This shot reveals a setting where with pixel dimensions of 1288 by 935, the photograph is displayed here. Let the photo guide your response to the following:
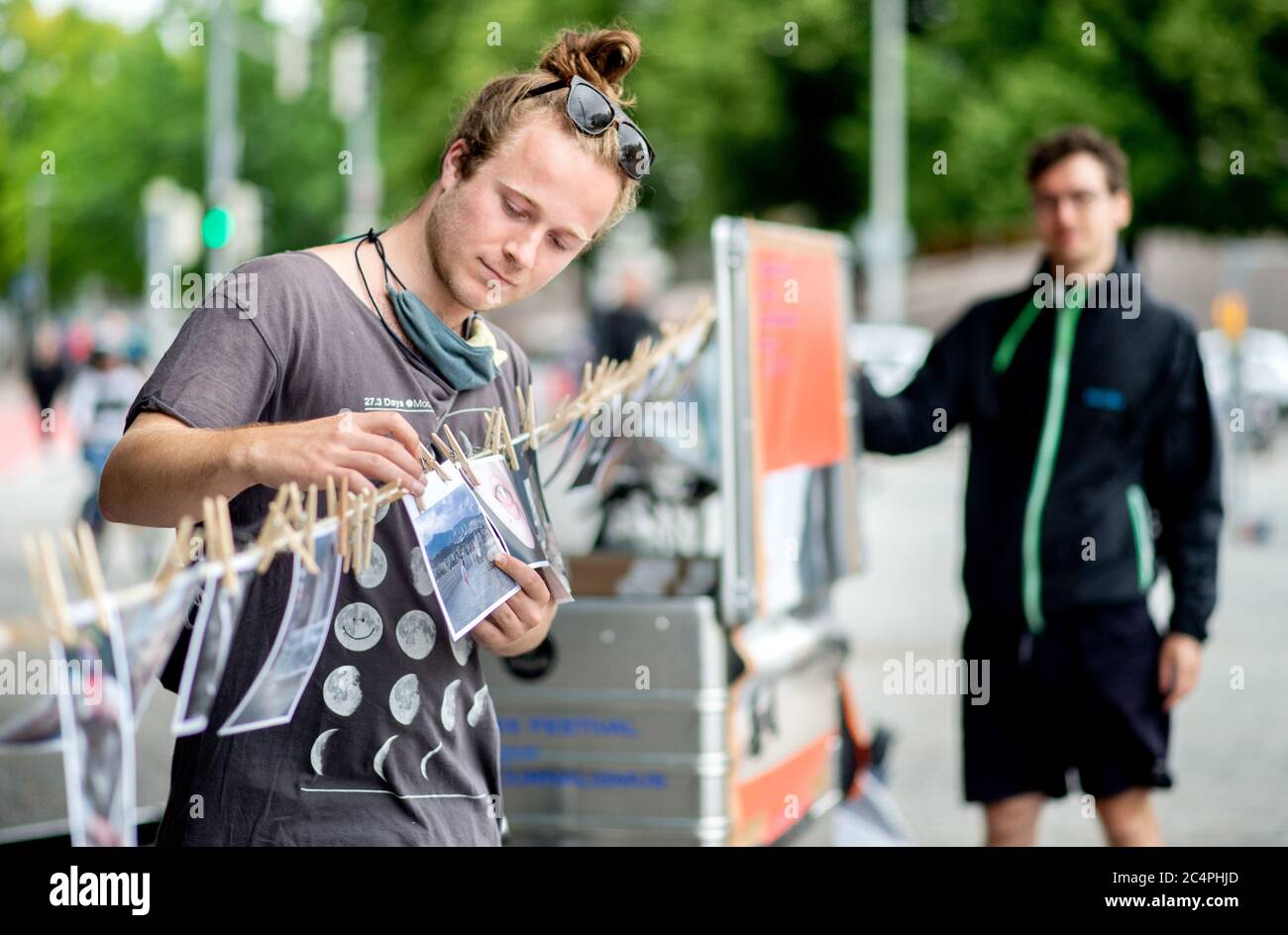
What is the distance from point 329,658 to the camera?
1981 mm

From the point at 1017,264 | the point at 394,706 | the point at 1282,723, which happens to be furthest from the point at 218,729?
the point at 1017,264

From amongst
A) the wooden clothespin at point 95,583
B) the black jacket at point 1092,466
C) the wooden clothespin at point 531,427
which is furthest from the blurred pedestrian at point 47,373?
the wooden clothespin at point 95,583

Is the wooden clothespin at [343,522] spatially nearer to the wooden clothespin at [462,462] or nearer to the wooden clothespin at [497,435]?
the wooden clothespin at [462,462]

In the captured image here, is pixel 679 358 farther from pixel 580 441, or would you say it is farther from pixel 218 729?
pixel 218 729

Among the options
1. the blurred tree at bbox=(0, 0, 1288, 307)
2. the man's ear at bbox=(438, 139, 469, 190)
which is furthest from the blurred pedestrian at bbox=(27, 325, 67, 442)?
the man's ear at bbox=(438, 139, 469, 190)

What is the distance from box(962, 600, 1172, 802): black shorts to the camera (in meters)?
3.81

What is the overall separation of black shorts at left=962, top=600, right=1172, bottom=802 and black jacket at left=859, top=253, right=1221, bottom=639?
6cm

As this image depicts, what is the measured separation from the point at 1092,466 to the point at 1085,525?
141 mm

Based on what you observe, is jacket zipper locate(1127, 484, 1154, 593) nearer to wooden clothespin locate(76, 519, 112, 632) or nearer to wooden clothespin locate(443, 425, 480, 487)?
wooden clothespin locate(443, 425, 480, 487)

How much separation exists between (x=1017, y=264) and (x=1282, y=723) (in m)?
35.5

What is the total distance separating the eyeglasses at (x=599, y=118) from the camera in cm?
206

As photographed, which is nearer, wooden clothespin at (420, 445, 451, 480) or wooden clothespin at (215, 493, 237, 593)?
wooden clothespin at (215, 493, 237, 593)

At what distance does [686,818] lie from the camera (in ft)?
12.0

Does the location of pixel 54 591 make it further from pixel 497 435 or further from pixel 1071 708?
pixel 1071 708
